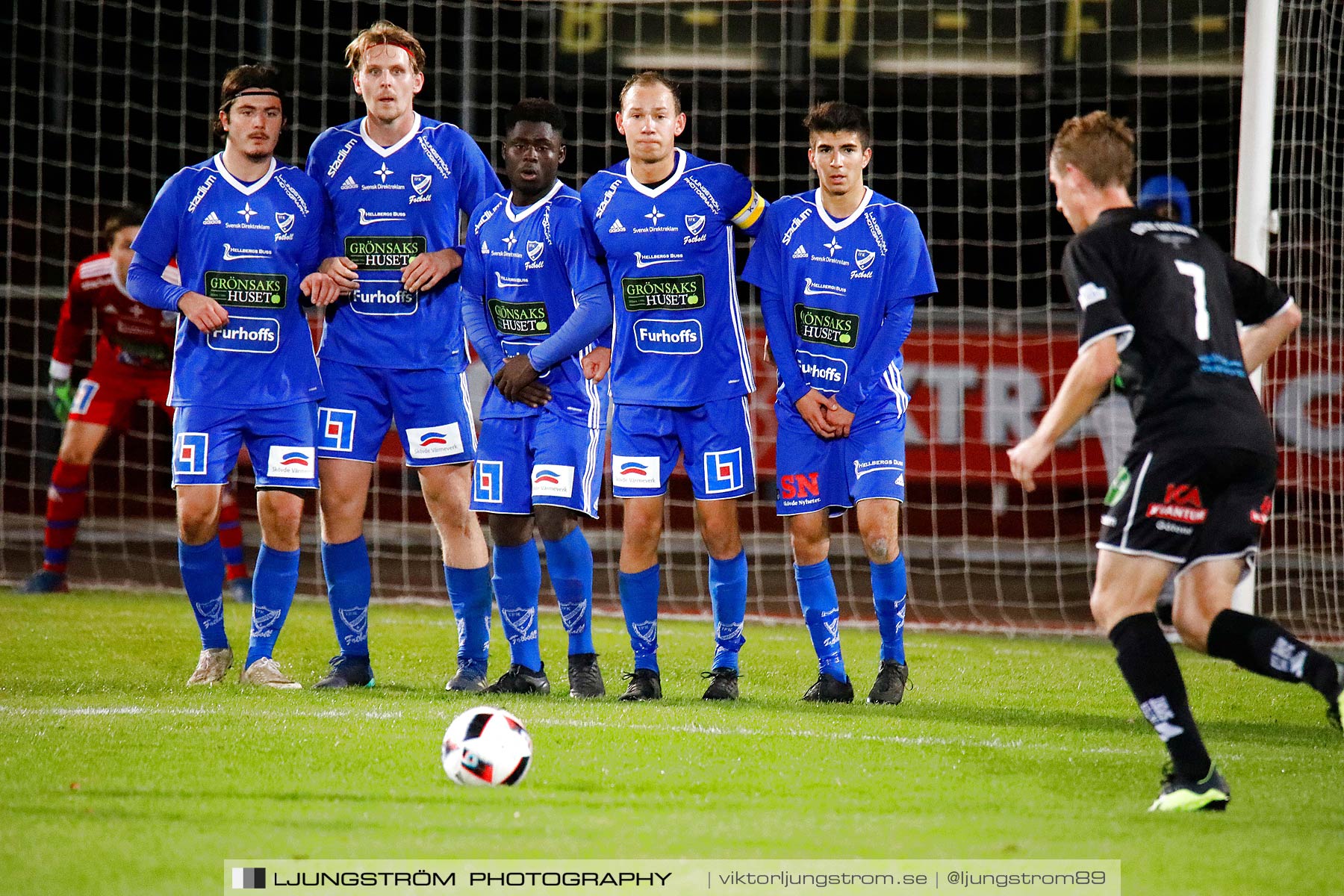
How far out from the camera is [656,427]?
18.4ft

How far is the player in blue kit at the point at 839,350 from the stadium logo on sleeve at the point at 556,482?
30.4 inches

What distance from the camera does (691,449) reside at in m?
5.62

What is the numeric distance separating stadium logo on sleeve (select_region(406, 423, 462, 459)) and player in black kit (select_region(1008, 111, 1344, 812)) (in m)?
2.56

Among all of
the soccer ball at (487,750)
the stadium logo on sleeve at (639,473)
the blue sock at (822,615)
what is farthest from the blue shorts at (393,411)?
the soccer ball at (487,750)

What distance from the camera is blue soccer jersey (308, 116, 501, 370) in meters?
5.81

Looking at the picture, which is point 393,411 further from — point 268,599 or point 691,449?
point 691,449

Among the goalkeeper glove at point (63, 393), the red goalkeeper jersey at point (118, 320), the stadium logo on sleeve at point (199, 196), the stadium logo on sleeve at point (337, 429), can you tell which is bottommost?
the stadium logo on sleeve at point (337, 429)

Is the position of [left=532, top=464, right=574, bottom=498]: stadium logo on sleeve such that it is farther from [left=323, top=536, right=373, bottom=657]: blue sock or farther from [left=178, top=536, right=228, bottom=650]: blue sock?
[left=178, top=536, right=228, bottom=650]: blue sock

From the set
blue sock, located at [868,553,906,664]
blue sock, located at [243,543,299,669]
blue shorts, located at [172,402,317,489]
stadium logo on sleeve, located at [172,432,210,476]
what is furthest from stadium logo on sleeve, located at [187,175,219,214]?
blue sock, located at [868,553,906,664]

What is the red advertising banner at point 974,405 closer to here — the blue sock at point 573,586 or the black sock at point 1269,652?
the blue sock at point 573,586

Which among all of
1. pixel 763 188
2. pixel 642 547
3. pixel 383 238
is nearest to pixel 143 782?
pixel 642 547

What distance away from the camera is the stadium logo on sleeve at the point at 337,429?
5.79 m

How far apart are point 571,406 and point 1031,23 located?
8.95 m

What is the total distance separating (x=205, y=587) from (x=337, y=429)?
2.56 feet
